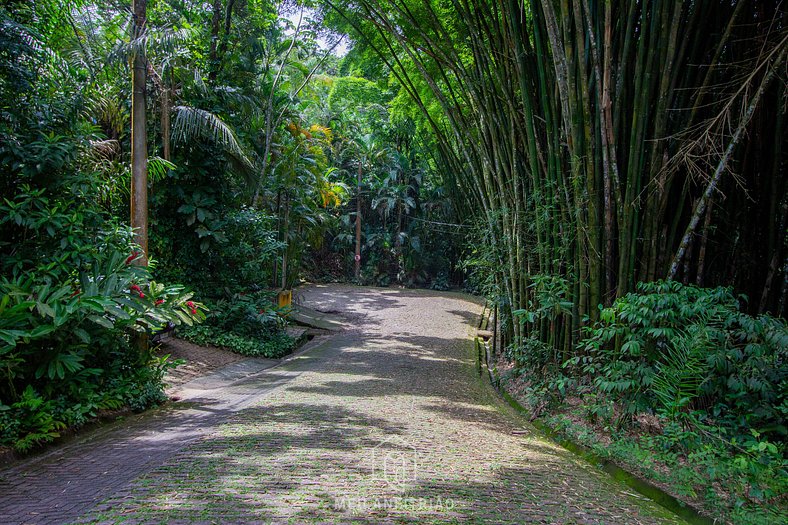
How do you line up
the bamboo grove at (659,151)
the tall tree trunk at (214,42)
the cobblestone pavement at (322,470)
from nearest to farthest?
1. the cobblestone pavement at (322,470)
2. the bamboo grove at (659,151)
3. the tall tree trunk at (214,42)

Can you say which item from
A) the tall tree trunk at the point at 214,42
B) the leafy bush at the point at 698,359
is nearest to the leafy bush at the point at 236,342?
the tall tree trunk at the point at 214,42

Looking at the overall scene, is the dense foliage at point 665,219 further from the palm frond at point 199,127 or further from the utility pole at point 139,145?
the palm frond at point 199,127

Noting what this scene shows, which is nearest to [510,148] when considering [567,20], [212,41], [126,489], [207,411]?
[567,20]

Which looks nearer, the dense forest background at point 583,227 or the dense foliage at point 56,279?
the dense forest background at point 583,227

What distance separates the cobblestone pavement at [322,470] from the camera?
2.27 metres

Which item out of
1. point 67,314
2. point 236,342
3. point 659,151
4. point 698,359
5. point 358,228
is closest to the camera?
point 698,359

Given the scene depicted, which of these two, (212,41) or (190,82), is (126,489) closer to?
(190,82)

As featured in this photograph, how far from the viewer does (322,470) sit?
9.01ft

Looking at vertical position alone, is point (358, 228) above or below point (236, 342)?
above

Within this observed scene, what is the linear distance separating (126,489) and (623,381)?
291 cm

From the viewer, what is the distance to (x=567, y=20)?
4.26 meters

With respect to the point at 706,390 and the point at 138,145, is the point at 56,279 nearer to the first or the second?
the point at 138,145

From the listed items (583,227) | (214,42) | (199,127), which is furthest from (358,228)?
(583,227)

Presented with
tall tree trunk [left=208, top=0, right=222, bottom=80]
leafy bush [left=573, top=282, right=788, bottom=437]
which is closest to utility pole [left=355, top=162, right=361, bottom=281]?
Answer: tall tree trunk [left=208, top=0, right=222, bottom=80]
